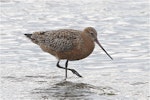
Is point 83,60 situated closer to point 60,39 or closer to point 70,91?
point 60,39

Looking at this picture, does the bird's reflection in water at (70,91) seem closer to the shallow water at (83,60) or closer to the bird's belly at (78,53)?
the shallow water at (83,60)

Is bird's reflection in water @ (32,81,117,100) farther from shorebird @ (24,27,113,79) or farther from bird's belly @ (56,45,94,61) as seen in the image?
bird's belly @ (56,45,94,61)

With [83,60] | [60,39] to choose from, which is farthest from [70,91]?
[83,60]

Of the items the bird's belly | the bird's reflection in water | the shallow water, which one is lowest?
the shallow water

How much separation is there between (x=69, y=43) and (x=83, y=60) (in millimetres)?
1000

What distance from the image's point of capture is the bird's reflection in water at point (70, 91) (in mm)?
8969

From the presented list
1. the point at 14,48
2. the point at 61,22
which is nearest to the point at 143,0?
the point at 61,22

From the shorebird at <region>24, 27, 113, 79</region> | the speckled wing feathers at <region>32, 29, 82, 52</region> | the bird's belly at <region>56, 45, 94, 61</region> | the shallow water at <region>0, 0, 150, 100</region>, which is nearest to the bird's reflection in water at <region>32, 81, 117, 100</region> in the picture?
the shallow water at <region>0, 0, 150, 100</region>

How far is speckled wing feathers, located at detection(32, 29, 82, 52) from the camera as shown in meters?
10.4

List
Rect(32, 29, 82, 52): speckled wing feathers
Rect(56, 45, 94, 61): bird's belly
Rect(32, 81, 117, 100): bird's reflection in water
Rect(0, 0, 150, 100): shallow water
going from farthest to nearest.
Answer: Rect(32, 29, 82, 52): speckled wing feathers, Rect(56, 45, 94, 61): bird's belly, Rect(0, 0, 150, 100): shallow water, Rect(32, 81, 117, 100): bird's reflection in water

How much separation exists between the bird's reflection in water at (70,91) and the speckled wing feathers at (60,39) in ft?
2.81

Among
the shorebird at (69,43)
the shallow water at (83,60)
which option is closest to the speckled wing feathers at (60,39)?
the shorebird at (69,43)

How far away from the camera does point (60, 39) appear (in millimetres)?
10625

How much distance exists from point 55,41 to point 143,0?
6023 mm
